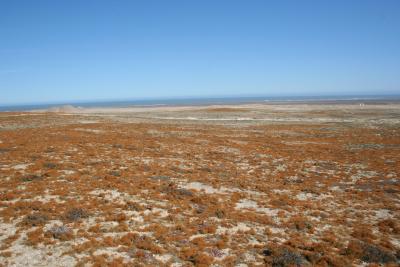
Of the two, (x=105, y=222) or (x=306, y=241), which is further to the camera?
(x=105, y=222)

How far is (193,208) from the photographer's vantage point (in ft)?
51.8

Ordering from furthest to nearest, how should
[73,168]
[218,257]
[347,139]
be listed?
[347,139] < [73,168] < [218,257]

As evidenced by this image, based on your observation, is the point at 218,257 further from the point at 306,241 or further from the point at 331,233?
the point at 331,233

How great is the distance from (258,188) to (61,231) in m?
12.6

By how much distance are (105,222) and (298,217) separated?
31.5 ft

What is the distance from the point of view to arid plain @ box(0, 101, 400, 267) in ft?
35.8

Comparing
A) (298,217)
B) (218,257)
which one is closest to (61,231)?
(218,257)

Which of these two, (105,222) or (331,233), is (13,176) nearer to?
(105,222)

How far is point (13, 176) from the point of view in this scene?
19.5 m

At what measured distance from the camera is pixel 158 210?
1526cm

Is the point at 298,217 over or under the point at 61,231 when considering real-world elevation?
under

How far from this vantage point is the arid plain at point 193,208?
35.8 feet

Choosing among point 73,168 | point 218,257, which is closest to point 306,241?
point 218,257

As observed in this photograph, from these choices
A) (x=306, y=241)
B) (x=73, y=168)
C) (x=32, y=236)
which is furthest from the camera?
(x=73, y=168)
